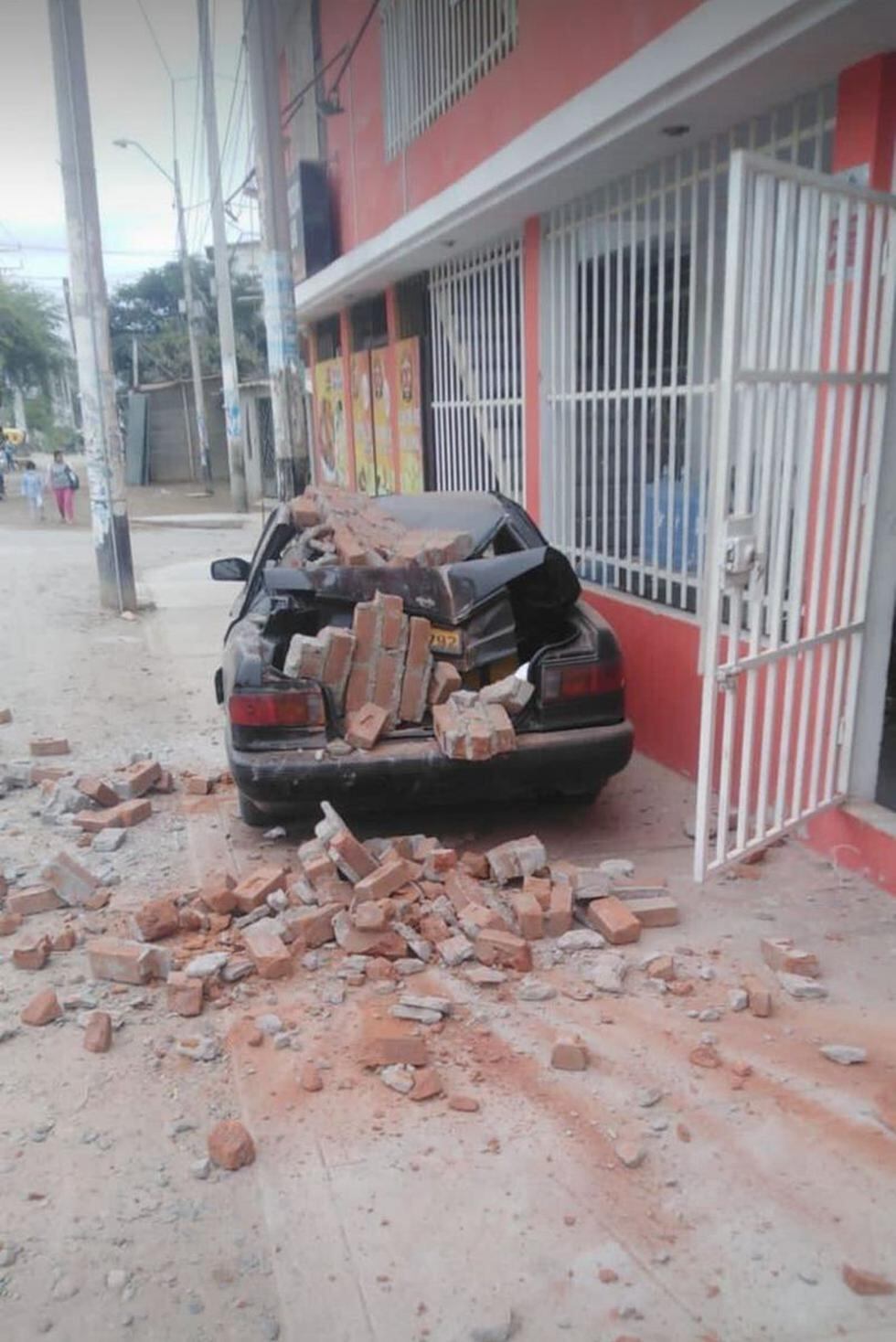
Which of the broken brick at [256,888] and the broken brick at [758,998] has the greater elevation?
the broken brick at [256,888]

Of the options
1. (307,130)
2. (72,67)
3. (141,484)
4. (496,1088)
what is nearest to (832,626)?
(496,1088)

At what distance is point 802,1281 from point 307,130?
47.9ft

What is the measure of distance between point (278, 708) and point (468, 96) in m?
5.84

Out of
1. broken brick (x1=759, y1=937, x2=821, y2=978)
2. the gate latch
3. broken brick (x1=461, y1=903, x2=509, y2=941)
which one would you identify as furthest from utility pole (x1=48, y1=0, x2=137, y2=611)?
broken brick (x1=759, y1=937, x2=821, y2=978)

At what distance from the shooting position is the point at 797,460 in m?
3.70

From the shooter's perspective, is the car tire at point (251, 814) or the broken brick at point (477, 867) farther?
the car tire at point (251, 814)

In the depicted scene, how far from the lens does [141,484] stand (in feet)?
106

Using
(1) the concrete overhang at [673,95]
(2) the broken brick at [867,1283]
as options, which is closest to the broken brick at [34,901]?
(2) the broken brick at [867,1283]

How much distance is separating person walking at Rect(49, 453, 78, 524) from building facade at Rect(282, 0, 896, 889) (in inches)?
511

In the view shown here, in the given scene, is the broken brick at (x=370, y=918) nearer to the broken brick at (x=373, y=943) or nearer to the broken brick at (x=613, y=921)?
the broken brick at (x=373, y=943)

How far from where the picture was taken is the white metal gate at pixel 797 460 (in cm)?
332

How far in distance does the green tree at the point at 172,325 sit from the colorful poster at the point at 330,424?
1865cm

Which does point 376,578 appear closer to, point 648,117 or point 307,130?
point 648,117

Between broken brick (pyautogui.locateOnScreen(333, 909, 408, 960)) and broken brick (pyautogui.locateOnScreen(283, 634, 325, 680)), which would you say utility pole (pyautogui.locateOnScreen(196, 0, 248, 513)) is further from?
broken brick (pyautogui.locateOnScreen(333, 909, 408, 960))
